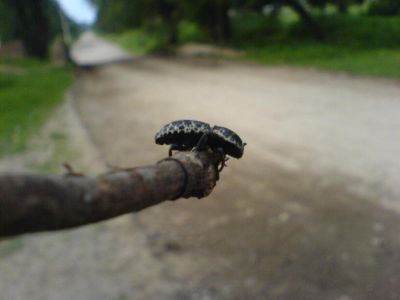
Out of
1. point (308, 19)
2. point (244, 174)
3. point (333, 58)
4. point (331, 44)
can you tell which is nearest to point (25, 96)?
point (333, 58)

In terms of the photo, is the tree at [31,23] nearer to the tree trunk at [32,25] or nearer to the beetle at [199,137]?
the tree trunk at [32,25]

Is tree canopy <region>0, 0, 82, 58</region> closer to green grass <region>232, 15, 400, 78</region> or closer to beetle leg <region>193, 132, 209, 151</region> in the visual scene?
green grass <region>232, 15, 400, 78</region>

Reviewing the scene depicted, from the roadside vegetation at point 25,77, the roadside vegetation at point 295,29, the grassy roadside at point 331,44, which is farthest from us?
the roadside vegetation at point 295,29

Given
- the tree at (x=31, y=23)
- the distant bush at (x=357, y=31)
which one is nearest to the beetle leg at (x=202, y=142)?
the distant bush at (x=357, y=31)

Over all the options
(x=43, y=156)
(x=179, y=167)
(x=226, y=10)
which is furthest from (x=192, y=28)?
(x=179, y=167)

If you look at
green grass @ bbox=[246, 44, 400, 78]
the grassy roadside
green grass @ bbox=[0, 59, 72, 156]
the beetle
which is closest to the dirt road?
green grass @ bbox=[0, 59, 72, 156]
